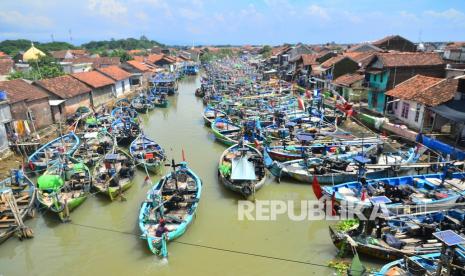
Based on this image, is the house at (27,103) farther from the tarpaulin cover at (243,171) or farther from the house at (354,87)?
the house at (354,87)

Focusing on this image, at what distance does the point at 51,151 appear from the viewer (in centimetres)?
2288

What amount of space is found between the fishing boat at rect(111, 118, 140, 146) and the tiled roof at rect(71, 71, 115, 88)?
32.7ft

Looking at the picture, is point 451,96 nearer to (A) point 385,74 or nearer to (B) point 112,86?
(A) point 385,74

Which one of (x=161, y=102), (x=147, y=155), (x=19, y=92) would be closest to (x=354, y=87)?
(x=147, y=155)

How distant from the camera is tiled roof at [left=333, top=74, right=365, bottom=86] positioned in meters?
33.8

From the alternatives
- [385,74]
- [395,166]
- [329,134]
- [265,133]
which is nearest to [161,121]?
[265,133]

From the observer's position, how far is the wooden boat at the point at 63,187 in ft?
50.0

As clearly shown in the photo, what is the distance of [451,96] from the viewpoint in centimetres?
2172

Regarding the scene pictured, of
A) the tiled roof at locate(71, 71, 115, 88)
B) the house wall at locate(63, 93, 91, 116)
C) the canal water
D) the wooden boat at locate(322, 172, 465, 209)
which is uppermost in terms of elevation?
the tiled roof at locate(71, 71, 115, 88)

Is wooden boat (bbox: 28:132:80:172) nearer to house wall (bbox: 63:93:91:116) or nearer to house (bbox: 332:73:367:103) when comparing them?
house wall (bbox: 63:93:91:116)

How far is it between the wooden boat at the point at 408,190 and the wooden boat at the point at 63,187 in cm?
1239

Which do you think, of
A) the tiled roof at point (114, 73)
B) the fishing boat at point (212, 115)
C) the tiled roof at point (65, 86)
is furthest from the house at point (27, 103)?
the tiled roof at point (114, 73)

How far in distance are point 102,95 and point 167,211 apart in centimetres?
2903

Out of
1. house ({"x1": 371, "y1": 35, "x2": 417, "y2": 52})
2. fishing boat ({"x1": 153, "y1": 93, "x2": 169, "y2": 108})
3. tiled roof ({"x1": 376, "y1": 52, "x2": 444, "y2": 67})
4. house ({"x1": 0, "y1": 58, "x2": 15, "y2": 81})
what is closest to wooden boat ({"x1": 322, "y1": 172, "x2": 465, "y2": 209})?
tiled roof ({"x1": 376, "y1": 52, "x2": 444, "y2": 67})
